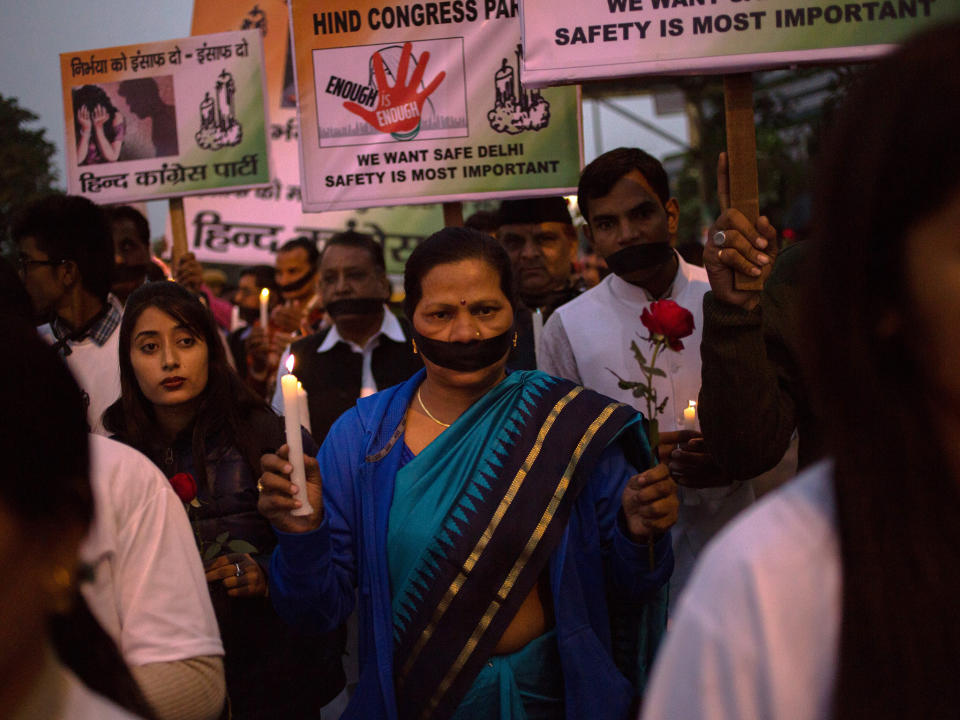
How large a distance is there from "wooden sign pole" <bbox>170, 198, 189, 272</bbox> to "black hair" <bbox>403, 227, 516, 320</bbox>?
8.18 feet

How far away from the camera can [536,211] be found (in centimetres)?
527

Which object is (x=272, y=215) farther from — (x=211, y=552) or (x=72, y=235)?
(x=211, y=552)

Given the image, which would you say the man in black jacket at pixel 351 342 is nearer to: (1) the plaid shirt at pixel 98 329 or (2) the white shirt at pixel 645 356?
(1) the plaid shirt at pixel 98 329

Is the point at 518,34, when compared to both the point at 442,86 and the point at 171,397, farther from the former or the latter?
the point at 171,397

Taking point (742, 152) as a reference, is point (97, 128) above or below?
above

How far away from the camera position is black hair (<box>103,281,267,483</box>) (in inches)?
128

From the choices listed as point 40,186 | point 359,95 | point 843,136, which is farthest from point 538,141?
point 40,186

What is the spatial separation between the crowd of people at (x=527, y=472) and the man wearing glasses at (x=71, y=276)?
12mm

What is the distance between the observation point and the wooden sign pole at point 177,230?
17.1 ft

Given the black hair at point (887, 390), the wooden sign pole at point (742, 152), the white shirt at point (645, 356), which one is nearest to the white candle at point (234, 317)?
the white shirt at point (645, 356)

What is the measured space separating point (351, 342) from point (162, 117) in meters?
1.79

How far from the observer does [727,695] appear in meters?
0.99

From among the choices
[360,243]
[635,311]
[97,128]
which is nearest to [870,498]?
[635,311]

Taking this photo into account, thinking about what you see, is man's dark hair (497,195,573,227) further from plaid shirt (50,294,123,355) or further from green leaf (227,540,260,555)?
green leaf (227,540,260,555)
